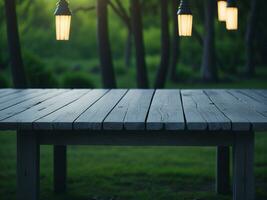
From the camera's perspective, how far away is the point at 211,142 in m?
4.40

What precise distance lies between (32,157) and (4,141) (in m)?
6.96

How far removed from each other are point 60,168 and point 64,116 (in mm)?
2352

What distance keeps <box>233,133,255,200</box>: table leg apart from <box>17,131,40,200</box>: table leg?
56.6 inches

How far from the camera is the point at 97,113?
4699 millimetres

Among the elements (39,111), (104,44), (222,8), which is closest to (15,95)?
(39,111)

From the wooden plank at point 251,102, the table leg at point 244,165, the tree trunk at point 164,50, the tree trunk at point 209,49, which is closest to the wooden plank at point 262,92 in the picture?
the wooden plank at point 251,102

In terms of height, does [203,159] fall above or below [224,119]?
below

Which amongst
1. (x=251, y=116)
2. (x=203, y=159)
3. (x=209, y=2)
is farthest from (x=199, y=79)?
(x=251, y=116)

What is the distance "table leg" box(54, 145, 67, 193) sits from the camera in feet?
21.7

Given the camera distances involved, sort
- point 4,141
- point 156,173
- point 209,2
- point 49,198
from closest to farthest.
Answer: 1. point 49,198
2. point 156,173
3. point 4,141
4. point 209,2

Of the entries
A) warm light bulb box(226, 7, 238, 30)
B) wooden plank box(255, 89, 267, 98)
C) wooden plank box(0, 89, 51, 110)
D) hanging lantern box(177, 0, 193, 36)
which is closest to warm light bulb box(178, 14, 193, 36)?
hanging lantern box(177, 0, 193, 36)

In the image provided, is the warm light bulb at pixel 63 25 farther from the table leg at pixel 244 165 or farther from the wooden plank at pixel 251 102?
the table leg at pixel 244 165

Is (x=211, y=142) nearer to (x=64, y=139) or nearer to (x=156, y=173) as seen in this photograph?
(x=64, y=139)

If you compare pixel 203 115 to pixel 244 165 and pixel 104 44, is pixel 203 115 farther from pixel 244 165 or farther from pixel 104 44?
pixel 104 44
